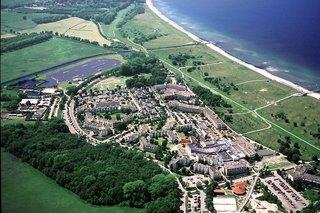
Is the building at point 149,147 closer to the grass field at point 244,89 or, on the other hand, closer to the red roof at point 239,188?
the red roof at point 239,188

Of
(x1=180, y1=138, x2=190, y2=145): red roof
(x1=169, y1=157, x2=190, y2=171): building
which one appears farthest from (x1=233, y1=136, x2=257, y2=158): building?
(x1=169, y1=157, x2=190, y2=171): building

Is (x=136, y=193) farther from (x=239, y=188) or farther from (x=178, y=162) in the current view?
(x=239, y=188)

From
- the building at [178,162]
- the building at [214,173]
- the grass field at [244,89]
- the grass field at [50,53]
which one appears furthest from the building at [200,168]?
the grass field at [50,53]

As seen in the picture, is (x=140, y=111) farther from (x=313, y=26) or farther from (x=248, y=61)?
(x=313, y=26)

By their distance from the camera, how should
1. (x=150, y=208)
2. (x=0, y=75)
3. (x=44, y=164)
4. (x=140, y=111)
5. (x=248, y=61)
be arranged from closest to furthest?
(x=0, y=75) < (x=150, y=208) < (x=44, y=164) < (x=140, y=111) < (x=248, y=61)

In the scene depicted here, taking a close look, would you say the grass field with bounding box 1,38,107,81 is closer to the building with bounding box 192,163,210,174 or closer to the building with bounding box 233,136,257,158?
the building with bounding box 192,163,210,174

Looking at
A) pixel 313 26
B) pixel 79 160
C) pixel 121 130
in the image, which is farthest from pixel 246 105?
pixel 313 26
